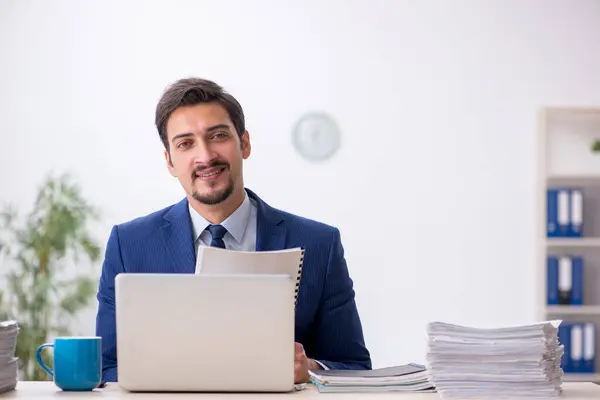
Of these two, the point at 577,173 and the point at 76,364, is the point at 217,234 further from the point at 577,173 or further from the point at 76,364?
the point at 577,173

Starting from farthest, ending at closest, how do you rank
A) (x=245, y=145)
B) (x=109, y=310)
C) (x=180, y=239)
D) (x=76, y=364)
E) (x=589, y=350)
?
(x=589, y=350) < (x=245, y=145) < (x=180, y=239) < (x=109, y=310) < (x=76, y=364)

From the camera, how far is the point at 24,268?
5.22 meters

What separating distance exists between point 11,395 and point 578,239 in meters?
3.97

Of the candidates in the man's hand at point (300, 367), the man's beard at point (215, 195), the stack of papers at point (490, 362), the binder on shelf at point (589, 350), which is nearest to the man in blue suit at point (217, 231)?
the man's beard at point (215, 195)

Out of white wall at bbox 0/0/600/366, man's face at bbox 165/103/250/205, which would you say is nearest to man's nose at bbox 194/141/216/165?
man's face at bbox 165/103/250/205

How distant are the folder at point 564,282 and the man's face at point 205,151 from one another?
3000 millimetres

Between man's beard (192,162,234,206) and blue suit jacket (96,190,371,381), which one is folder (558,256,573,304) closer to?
blue suit jacket (96,190,371,381)

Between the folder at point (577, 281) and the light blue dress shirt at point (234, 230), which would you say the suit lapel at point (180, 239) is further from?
the folder at point (577, 281)

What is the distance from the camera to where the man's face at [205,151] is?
8.69 ft

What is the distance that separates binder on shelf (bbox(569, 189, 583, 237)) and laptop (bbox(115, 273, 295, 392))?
12.2 ft

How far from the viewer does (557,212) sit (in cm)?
522

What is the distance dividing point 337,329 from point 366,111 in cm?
301

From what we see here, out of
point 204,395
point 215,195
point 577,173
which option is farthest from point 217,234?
point 577,173

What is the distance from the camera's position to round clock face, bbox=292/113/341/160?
5504 mm
